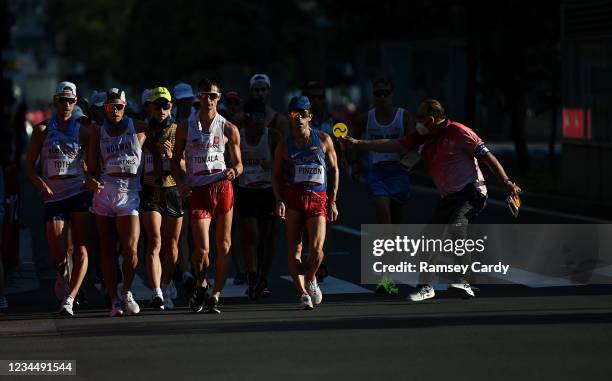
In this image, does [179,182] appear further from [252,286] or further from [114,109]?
[252,286]

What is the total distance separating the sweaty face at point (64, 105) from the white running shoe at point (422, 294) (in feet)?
10.8

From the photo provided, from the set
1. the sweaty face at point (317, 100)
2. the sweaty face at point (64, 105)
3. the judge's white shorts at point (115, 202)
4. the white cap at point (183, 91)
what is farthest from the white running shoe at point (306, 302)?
the sweaty face at point (317, 100)

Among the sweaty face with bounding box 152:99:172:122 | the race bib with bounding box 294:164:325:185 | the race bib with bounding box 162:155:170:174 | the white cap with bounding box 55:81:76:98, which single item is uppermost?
the white cap with bounding box 55:81:76:98

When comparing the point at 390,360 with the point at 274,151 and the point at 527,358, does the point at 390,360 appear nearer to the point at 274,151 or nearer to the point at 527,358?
the point at 527,358

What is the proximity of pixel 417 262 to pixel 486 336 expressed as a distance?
408 centimetres

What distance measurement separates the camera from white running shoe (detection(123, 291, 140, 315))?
13.7 meters

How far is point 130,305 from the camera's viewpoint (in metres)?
13.8

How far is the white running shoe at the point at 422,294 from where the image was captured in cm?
1431

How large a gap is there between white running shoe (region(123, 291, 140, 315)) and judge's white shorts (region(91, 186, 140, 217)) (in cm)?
68

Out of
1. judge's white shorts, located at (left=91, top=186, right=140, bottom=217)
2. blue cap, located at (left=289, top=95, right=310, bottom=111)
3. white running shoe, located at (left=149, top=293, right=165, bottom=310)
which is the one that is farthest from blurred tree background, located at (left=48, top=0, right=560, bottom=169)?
judge's white shorts, located at (left=91, top=186, right=140, bottom=217)

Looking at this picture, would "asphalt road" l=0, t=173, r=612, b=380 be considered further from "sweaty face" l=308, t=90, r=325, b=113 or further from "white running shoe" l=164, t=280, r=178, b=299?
"sweaty face" l=308, t=90, r=325, b=113

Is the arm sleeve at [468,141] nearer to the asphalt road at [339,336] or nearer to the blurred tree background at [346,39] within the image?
the asphalt road at [339,336]

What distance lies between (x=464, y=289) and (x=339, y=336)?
2605 millimetres

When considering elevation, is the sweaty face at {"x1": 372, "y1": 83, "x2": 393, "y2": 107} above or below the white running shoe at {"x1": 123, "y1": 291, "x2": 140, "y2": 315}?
above
